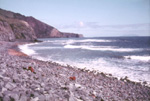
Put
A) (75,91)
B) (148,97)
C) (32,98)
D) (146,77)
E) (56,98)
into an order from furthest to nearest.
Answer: (146,77) < (148,97) < (75,91) < (56,98) < (32,98)

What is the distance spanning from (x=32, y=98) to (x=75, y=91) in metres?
1.82

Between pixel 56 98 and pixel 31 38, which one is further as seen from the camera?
pixel 31 38

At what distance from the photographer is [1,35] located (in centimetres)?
4931

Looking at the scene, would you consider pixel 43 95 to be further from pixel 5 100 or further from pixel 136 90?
pixel 136 90

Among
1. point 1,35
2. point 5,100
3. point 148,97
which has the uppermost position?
point 1,35

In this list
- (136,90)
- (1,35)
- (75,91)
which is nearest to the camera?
(75,91)

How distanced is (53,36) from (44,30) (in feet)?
43.1

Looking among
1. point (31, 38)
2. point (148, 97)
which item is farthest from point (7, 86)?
point (31, 38)

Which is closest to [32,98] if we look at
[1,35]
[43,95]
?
[43,95]

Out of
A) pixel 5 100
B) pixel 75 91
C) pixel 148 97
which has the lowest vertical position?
pixel 148 97

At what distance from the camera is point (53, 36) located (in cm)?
16662

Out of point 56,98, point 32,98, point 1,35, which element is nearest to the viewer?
point 32,98

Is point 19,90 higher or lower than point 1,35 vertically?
lower

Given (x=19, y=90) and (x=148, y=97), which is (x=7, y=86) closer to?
(x=19, y=90)
